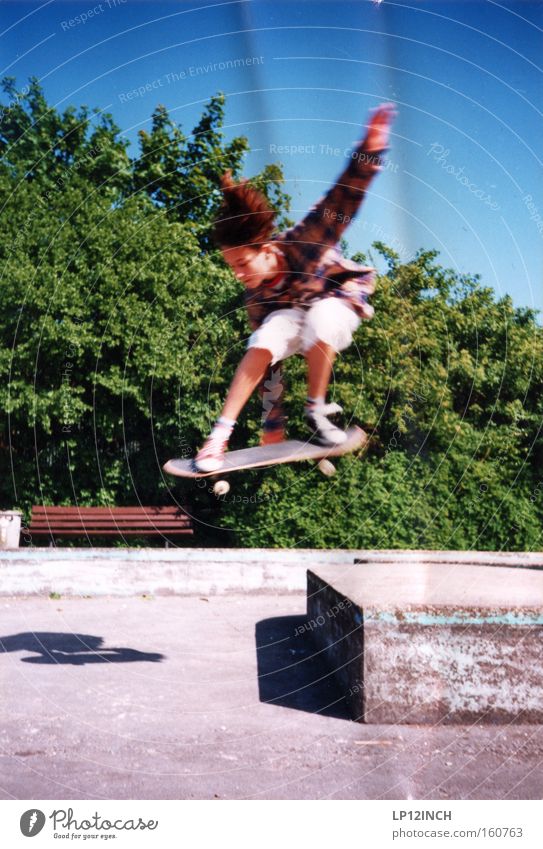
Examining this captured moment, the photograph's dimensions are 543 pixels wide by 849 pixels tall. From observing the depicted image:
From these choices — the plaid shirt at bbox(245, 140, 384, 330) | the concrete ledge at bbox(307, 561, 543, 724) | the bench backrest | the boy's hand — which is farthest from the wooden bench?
the boy's hand

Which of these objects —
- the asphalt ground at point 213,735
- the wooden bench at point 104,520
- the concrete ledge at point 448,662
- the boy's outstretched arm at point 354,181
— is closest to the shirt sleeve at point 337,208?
the boy's outstretched arm at point 354,181

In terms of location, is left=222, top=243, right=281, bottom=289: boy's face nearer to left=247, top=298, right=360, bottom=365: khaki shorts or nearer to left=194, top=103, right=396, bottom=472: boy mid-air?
left=194, top=103, right=396, bottom=472: boy mid-air

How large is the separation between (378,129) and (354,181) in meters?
0.21

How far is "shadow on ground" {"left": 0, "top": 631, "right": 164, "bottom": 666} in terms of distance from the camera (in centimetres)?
508

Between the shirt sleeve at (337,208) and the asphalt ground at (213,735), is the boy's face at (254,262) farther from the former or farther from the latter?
the asphalt ground at (213,735)

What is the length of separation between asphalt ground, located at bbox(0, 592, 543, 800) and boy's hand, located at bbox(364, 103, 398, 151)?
8.17ft

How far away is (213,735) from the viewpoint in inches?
143

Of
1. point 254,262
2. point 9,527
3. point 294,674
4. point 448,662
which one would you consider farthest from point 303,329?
point 9,527

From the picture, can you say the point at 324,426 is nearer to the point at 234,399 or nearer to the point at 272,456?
the point at 272,456

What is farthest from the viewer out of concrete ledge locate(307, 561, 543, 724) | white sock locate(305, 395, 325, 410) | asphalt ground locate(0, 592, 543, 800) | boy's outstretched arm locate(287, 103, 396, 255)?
concrete ledge locate(307, 561, 543, 724)

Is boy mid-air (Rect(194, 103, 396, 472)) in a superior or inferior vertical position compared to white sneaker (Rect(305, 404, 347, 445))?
superior

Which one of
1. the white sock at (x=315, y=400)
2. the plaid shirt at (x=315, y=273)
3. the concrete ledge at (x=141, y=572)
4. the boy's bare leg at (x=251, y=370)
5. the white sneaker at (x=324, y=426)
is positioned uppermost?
the plaid shirt at (x=315, y=273)

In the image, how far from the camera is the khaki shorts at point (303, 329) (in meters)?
2.52
